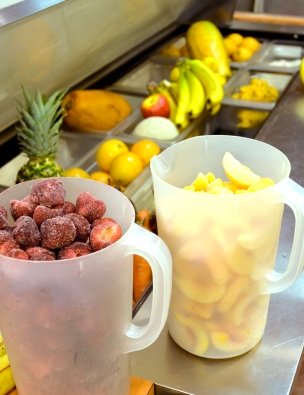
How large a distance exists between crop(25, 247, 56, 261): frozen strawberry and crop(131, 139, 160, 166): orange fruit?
0.95m

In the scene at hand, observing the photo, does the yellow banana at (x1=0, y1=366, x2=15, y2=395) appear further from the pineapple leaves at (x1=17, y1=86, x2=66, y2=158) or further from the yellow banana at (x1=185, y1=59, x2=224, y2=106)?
the yellow banana at (x1=185, y1=59, x2=224, y2=106)

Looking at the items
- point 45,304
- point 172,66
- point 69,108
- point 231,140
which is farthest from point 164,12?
point 45,304

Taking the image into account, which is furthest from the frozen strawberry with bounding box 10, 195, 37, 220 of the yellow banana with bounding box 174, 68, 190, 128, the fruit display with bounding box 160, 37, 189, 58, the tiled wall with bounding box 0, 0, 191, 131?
the fruit display with bounding box 160, 37, 189, 58

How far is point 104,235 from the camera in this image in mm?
608

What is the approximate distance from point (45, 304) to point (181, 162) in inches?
12.4

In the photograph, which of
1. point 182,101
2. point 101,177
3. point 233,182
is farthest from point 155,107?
point 233,182

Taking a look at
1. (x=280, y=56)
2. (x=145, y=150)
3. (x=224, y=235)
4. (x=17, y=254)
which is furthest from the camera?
(x=280, y=56)

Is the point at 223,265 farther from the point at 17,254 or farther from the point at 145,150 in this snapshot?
the point at 145,150

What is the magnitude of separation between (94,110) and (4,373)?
Result: 1.11 meters

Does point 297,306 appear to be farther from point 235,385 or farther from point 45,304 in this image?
point 45,304

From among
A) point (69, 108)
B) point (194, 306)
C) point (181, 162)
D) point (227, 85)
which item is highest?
point (181, 162)

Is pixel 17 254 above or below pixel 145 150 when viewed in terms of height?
above

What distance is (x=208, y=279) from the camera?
0.72 metres

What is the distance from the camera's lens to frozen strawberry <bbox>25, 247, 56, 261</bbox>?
1.93 feet
